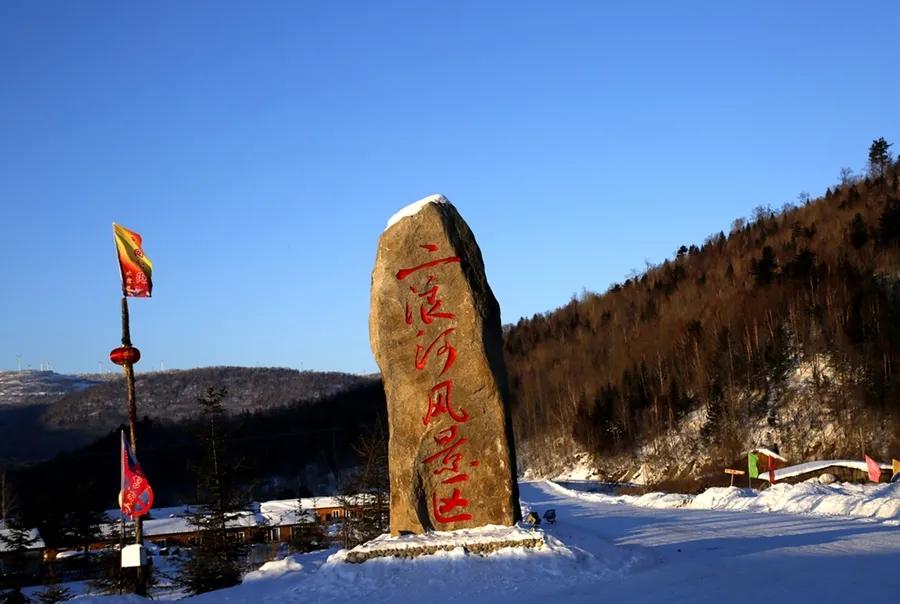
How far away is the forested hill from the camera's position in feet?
150

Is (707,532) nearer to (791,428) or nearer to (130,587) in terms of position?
(130,587)

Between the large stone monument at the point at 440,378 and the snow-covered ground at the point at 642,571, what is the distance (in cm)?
114

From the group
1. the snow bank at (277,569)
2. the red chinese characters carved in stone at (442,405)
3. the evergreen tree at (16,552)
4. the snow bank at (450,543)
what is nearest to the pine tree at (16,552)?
the evergreen tree at (16,552)

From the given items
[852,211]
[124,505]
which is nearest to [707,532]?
[124,505]

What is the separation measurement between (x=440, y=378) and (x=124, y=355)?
5.24 metres

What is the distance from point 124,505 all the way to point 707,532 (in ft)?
31.9

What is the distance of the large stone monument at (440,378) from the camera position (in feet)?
39.9

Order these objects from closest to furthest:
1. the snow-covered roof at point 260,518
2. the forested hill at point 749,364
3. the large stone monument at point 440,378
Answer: the large stone monument at point 440,378, the snow-covered roof at point 260,518, the forested hill at point 749,364

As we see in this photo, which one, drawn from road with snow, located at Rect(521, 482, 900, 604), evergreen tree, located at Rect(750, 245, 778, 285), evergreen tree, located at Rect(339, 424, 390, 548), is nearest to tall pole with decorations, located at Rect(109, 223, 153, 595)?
road with snow, located at Rect(521, 482, 900, 604)

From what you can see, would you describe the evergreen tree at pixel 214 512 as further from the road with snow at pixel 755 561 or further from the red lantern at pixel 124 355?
the road with snow at pixel 755 561

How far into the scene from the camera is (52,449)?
100m

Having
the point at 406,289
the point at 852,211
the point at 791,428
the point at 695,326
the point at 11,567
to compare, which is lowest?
the point at 11,567

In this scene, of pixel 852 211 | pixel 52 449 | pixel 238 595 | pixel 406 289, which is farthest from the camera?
pixel 52 449

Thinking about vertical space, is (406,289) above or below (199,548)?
above
